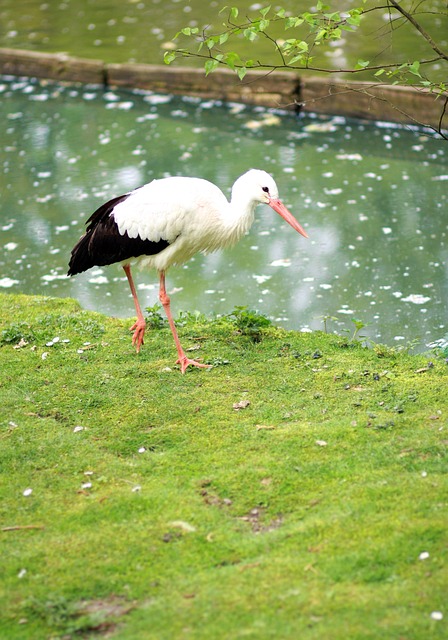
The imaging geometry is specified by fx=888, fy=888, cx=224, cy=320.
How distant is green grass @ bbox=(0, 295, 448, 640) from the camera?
10.7 feet

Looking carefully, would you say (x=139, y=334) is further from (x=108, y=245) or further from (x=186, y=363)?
(x=108, y=245)

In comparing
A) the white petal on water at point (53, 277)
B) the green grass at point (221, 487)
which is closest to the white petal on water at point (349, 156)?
the white petal on water at point (53, 277)

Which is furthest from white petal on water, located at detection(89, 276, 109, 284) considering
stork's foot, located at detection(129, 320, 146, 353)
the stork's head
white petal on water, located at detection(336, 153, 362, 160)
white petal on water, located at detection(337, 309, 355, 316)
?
white petal on water, located at detection(336, 153, 362, 160)

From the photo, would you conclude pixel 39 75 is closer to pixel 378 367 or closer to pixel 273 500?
pixel 378 367

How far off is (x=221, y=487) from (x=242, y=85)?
24.4ft

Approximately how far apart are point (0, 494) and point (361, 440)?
1800 millimetres

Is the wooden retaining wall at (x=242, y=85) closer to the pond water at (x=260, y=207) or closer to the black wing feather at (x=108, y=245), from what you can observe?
the pond water at (x=260, y=207)

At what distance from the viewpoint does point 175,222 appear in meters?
5.70

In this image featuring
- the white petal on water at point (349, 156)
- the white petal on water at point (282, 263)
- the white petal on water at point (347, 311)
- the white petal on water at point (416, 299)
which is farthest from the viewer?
the white petal on water at point (349, 156)

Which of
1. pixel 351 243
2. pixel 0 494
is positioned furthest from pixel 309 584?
pixel 351 243

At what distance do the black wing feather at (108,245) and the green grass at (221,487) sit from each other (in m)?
0.56

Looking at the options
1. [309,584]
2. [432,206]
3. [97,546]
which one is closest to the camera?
[309,584]

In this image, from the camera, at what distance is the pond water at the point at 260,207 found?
7301 millimetres

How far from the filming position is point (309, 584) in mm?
3334
